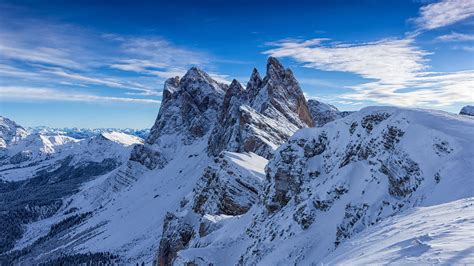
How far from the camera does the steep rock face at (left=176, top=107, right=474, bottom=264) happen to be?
1179 inches

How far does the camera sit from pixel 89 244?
605 feet

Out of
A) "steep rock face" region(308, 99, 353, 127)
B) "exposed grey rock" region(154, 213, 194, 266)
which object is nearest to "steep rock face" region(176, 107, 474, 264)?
"exposed grey rock" region(154, 213, 194, 266)

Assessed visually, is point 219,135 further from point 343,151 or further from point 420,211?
point 420,211

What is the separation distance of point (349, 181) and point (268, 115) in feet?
301

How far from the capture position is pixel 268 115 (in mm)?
127000

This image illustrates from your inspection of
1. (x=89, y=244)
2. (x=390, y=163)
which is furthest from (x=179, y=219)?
(x=89, y=244)

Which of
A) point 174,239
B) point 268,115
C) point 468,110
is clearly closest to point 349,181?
point 174,239

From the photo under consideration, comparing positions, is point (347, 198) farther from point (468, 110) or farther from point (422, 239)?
point (468, 110)

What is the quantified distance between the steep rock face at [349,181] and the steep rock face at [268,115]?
157 feet

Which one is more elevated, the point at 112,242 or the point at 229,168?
the point at 229,168

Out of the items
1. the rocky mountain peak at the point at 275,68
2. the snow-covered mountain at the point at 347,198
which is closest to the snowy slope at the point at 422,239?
the snow-covered mountain at the point at 347,198

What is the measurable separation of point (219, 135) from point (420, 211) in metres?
157

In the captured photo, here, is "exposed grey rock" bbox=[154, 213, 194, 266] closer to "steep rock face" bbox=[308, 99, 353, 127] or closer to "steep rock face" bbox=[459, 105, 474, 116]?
"steep rock face" bbox=[459, 105, 474, 116]

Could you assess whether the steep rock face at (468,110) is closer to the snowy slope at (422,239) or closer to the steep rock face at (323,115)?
the snowy slope at (422,239)
